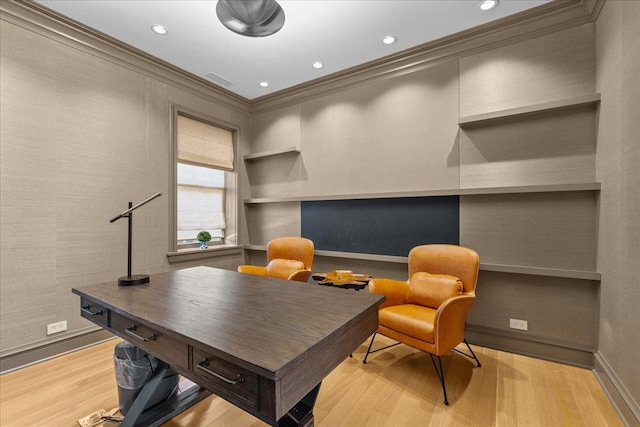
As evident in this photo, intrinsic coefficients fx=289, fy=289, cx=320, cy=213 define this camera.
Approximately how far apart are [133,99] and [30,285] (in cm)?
195

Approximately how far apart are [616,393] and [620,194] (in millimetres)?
1252

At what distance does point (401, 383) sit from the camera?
2.10 meters

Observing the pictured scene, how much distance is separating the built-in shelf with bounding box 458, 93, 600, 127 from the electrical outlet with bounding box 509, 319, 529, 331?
1.77m

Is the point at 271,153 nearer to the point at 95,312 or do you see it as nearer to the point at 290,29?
the point at 290,29

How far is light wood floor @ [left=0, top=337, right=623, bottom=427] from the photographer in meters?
1.72

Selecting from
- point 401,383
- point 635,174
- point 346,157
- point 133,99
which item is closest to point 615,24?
point 635,174

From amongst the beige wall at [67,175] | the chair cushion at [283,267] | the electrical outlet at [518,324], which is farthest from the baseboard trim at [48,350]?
the electrical outlet at [518,324]

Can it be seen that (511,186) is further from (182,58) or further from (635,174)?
(182,58)

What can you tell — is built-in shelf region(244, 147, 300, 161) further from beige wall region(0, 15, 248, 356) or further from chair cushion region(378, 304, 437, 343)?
chair cushion region(378, 304, 437, 343)

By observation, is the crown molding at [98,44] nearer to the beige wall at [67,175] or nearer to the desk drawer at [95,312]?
the beige wall at [67,175]

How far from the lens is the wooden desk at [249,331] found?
82cm

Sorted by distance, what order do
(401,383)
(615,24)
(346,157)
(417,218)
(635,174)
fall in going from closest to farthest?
(635,174) → (615,24) → (401,383) → (417,218) → (346,157)

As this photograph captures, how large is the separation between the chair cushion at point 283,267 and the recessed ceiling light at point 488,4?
2.81 m

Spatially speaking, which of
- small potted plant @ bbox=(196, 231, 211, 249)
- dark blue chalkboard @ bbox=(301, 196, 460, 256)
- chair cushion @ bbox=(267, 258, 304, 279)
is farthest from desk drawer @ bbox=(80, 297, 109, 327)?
dark blue chalkboard @ bbox=(301, 196, 460, 256)
